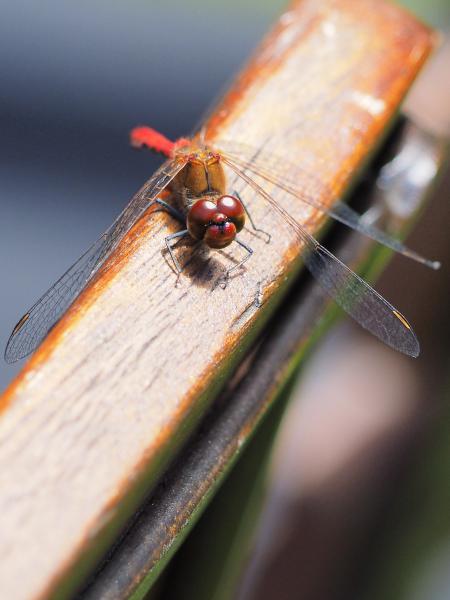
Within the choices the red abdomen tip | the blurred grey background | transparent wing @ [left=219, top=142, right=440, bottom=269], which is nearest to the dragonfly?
transparent wing @ [left=219, top=142, right=440, bottom=269]

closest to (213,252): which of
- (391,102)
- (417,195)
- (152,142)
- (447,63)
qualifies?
(391,102)

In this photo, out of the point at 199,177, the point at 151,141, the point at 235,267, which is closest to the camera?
the point at 235,267

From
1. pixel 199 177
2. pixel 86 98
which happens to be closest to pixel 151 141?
pixel 199 177

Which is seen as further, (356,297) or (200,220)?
(356,297)

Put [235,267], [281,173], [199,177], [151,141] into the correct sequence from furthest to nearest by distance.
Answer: [151,141] < [199,177] < [281,173] < [235,267]

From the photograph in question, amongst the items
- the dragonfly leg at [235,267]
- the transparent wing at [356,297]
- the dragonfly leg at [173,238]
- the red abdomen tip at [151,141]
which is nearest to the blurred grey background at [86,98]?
the red abdomen tip at [151,141]

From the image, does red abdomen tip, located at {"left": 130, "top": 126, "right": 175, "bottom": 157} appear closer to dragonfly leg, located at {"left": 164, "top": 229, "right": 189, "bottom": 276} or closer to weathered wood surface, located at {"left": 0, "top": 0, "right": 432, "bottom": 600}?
weathered wood surface, located at {"left": 0, "top": 0, "right": 432, "bottom": 600}

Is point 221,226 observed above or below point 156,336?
above

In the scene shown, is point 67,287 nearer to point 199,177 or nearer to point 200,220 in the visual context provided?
point 200,220
